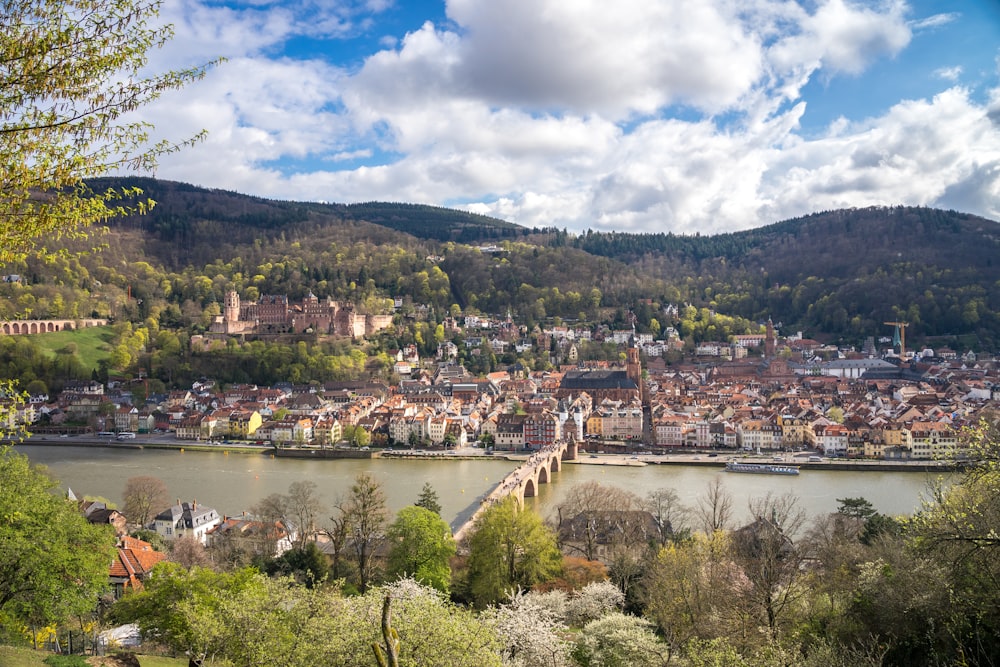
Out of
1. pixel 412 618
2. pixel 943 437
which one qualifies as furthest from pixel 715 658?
pixel 943 437

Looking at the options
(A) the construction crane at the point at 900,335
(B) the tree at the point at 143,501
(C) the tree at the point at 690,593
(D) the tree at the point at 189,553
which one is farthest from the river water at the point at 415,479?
(A) the construction crane at the point at 900,335

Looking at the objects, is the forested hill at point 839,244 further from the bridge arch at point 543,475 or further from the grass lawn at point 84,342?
the grass lawn at point 84,342

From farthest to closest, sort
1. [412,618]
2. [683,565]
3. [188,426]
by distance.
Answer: [188,426]
[683,565]
[412,618]

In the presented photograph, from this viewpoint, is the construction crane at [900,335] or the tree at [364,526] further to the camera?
the construction crane at [900,335]

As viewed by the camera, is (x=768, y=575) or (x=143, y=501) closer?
(x=768, y=575)

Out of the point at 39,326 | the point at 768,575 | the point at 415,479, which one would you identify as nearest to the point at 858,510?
the point at 768,575

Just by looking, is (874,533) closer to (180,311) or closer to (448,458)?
(448,458)

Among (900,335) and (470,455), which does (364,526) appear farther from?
(900,335)
